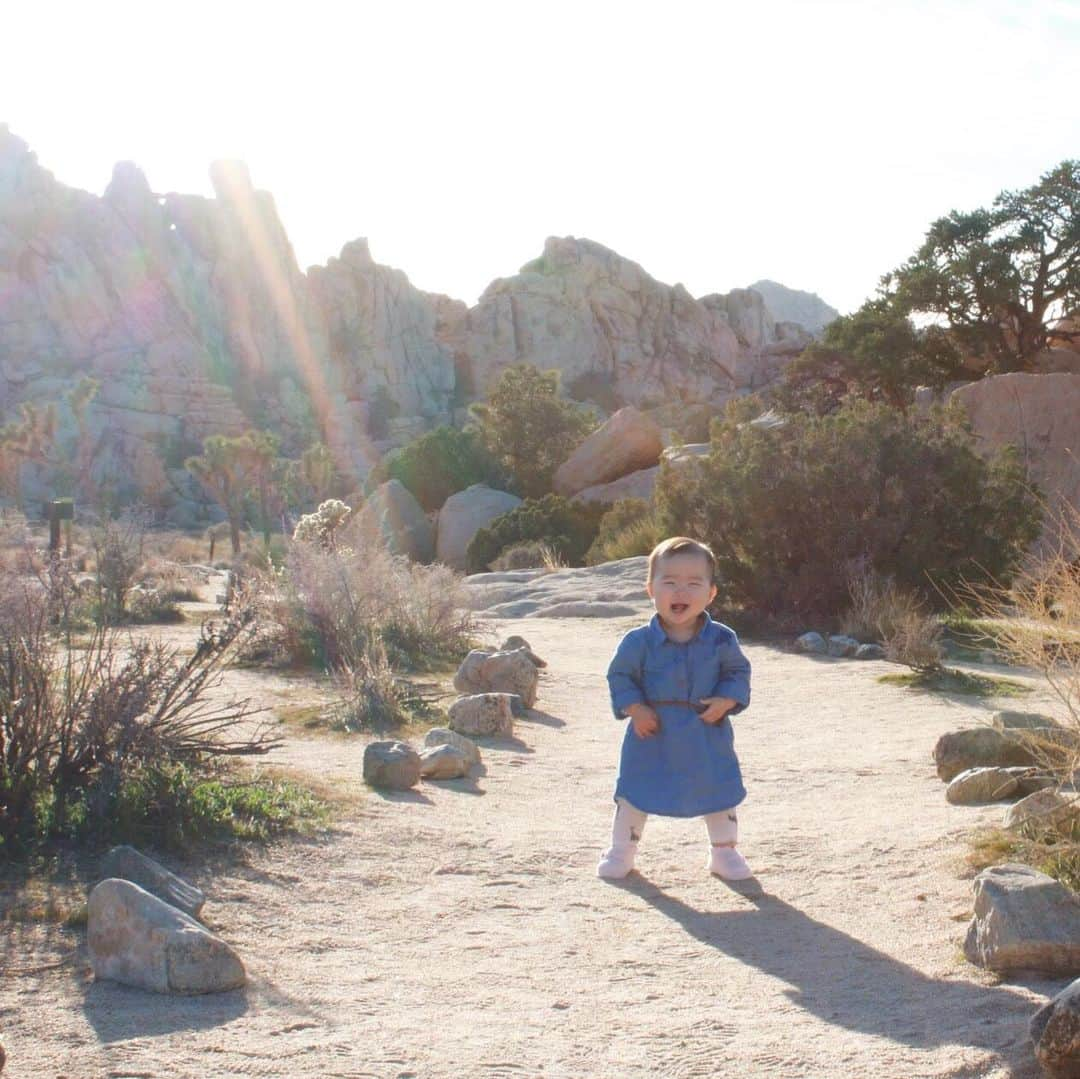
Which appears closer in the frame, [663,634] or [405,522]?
[663,634]

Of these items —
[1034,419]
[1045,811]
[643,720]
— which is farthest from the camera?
[1034,419]

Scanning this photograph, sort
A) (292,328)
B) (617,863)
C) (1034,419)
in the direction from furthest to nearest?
1. (292,328)
2. (1034,419)
3. (617,863)

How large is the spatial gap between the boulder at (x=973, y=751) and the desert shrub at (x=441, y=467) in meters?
34.0

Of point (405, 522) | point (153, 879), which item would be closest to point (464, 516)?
point (405, 522)

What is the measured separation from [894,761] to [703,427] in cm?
3515

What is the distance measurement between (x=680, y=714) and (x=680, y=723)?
36 mm

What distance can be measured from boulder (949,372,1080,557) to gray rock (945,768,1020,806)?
1884 centimetres

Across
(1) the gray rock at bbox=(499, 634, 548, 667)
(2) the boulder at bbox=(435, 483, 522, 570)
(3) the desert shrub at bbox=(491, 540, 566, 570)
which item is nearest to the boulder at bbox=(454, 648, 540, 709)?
(1) the gray rock at bbox=(499, 634, 548, 667)

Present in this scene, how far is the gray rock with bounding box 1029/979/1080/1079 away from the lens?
114 inches

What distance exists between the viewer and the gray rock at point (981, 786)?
20.3 feet

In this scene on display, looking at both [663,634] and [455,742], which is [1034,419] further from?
[663,634]

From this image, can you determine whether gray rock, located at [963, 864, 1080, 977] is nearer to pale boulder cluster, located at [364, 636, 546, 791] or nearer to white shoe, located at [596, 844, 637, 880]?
white shoe, located at [596, 844, 637, 880]

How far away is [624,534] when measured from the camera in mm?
24953

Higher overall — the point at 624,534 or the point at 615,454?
the point at 615,454
